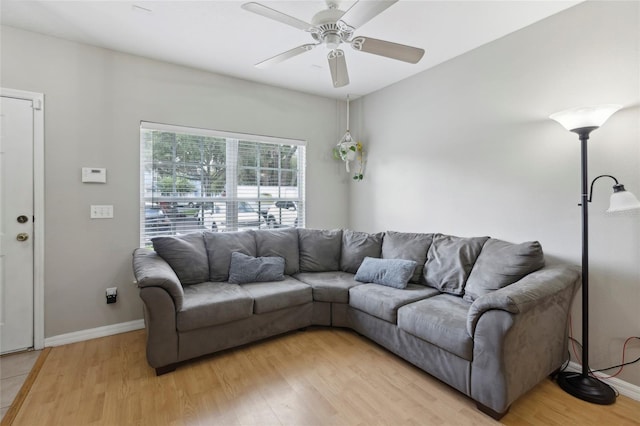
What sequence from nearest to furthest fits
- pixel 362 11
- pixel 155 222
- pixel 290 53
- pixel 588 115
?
1. pixel 362 11
2. pixel 588 115
3. pixel 290 53
4. pixel 155 222

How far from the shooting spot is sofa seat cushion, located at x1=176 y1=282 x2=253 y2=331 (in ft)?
7.36

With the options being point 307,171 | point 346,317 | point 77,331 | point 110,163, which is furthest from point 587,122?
point 77,331

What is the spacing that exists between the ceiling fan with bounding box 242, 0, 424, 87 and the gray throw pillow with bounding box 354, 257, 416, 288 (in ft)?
5.67

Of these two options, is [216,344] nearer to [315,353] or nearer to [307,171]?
[315,353]

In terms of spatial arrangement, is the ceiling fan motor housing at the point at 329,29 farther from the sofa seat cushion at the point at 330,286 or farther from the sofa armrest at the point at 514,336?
the sofa seat cushion at the point at 330,286

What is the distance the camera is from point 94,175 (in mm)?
2775

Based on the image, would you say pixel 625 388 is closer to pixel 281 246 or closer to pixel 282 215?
pixel 281 246

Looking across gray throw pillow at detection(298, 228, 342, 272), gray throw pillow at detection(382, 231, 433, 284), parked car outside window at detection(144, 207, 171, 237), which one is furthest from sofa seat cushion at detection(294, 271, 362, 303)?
parked car outside window at detection(144, 207, 171, 237)

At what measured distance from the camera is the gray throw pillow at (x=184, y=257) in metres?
2.73

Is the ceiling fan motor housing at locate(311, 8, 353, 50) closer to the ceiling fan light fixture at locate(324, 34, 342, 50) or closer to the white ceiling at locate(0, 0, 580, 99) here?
A: the ceiling fan light fixture at locate(324, 34, 342, 50)

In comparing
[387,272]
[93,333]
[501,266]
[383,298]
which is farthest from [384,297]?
[93,333]

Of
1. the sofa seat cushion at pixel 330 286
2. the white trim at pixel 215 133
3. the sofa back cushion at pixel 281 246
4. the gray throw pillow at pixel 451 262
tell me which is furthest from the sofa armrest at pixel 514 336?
the white trim at pixel 215 133

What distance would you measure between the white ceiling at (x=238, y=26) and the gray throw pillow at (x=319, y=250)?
186 centimetres

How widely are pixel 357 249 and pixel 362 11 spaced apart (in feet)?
7.54
